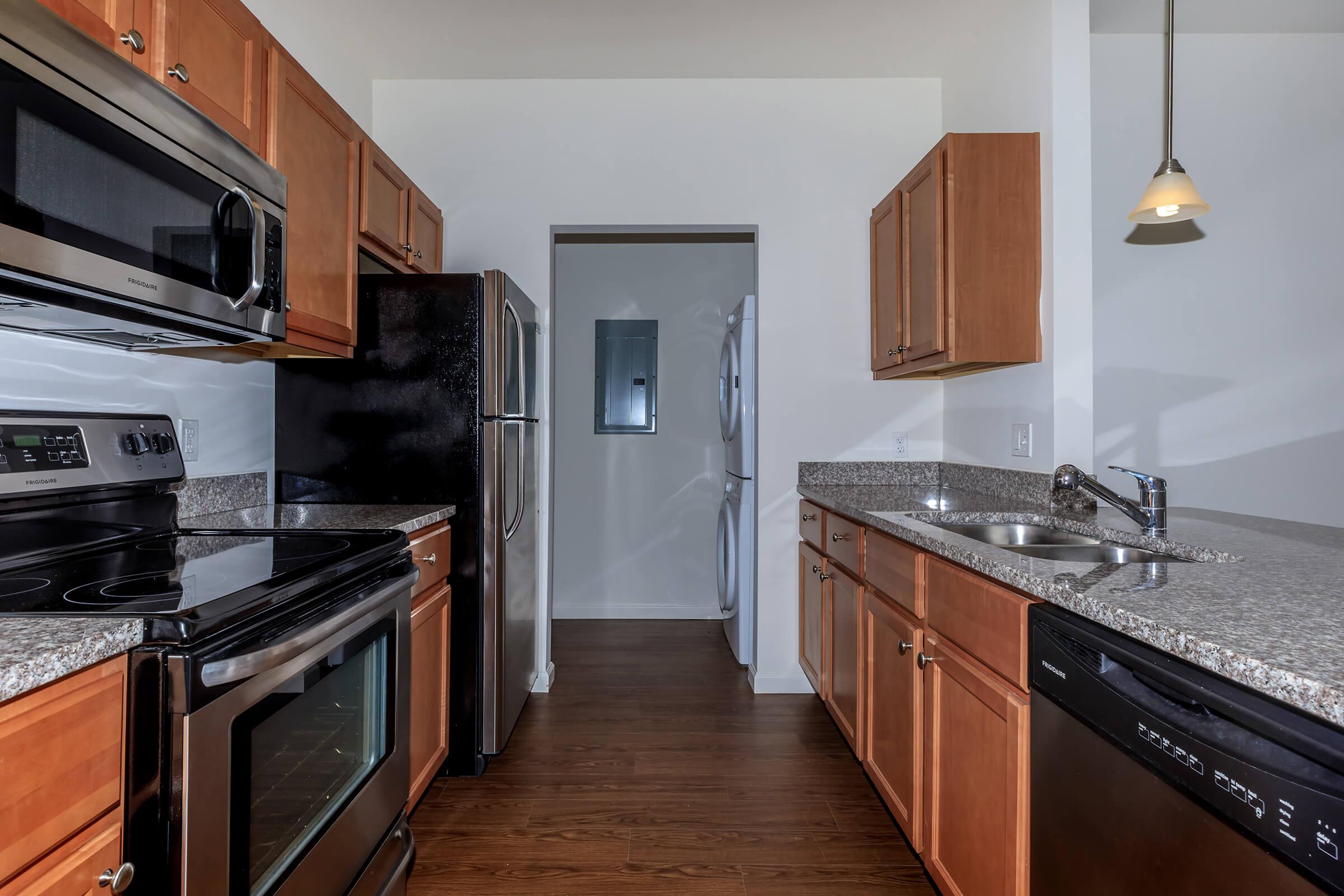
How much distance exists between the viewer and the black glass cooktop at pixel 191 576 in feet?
2.94

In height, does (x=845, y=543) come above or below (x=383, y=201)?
below

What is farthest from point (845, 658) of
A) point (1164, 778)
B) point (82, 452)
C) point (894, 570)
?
point (82, 452)

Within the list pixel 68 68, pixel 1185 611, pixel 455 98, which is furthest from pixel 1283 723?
pixel 455 98

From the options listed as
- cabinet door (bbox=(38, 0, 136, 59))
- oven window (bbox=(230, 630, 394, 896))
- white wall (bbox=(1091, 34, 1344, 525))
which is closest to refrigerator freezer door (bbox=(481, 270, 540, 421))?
oven window (bbox=(230, 630, 394, 896))

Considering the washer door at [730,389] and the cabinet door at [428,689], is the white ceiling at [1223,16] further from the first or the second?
the cabinet door at [428,689]

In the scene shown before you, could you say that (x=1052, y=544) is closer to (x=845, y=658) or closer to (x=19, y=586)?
(x=845, y=658)

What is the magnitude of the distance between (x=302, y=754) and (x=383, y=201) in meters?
1.84

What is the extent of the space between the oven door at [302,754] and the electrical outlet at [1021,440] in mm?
1928

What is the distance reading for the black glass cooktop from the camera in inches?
35.3

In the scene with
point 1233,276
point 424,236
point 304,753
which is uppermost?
point 424,236

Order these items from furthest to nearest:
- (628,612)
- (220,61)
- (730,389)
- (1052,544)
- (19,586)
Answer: (628,612) → (730,389) → (1052,544) → (220,61) → (19,586)

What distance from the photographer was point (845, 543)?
2238 mm

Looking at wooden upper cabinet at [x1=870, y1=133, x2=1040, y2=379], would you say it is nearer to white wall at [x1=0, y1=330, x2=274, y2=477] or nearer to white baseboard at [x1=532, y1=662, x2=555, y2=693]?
white baseboard at [x1=532, y1=662, x2=555, y2=693]

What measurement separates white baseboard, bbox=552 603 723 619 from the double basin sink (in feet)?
8.02
